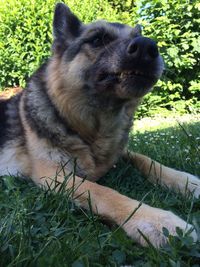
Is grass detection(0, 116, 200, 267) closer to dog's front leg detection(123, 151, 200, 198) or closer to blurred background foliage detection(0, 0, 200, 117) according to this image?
dog's front leg detection(123, 151, 200, 198)

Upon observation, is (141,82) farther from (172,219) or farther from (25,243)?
(25,243)

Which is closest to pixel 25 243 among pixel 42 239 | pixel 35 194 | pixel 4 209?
pixel 42 239

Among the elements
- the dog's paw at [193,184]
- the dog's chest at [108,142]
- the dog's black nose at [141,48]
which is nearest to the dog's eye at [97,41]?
the dog's black nose at [141,48]

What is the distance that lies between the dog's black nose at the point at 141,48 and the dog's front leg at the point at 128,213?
914 millimetres

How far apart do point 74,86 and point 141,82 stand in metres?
0.60

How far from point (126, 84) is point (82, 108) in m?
0.50

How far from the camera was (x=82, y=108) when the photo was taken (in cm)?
345

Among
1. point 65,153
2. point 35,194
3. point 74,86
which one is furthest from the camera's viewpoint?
point 74,86

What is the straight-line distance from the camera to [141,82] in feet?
10.2

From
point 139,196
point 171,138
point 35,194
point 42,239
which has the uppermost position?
point 42,239

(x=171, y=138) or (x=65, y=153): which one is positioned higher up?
(x=65, y=153)

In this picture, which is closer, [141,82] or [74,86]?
[141,82]

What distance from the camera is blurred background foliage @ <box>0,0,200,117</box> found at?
9492 millimetres

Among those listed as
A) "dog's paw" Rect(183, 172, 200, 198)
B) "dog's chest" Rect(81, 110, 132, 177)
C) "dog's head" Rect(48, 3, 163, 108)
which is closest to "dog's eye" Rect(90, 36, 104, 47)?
"dog's head" Rect(48, 3, 163, 108)
